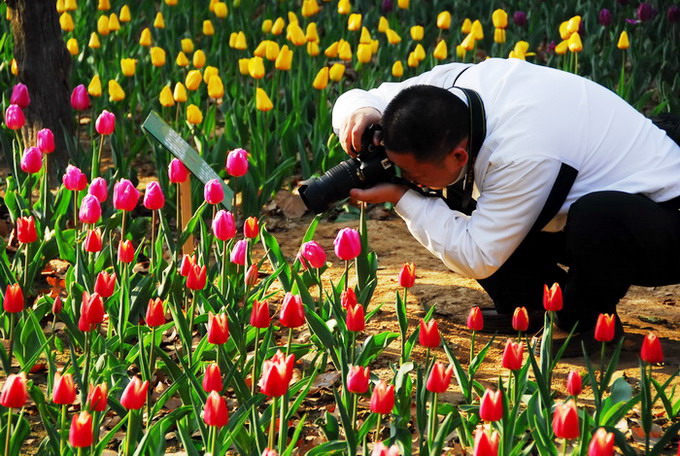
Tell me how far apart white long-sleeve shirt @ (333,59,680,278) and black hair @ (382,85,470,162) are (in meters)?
0.13

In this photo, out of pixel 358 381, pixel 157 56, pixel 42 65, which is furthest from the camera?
pixel 157 56

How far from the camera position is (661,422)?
101 inches

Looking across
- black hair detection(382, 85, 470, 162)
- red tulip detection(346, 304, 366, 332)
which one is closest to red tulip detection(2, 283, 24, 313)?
red tulip detection(346, 304, 366, 332)

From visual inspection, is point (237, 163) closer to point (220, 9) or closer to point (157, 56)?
point (157, 56)

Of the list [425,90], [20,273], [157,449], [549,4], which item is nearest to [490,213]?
[425,90]

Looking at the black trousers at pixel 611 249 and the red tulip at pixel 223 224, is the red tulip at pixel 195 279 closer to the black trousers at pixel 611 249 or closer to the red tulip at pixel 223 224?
the red tulip at pixel 223 224

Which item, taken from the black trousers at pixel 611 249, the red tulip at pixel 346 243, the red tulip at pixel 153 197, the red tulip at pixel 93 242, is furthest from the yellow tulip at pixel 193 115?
the red tulip at pixel 346 243

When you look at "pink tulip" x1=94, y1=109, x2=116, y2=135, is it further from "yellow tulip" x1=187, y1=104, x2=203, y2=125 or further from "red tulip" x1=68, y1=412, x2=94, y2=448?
"red tulip" x1=68, y1=412, x2=94, y2=448

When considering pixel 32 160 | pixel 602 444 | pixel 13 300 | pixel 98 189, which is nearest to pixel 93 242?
pixel 98 189

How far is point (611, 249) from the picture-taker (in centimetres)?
278

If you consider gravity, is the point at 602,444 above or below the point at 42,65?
above

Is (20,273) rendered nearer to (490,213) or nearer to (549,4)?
(490,213)

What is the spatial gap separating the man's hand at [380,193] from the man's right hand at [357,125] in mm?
152

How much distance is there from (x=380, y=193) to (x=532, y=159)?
1.45 ft
